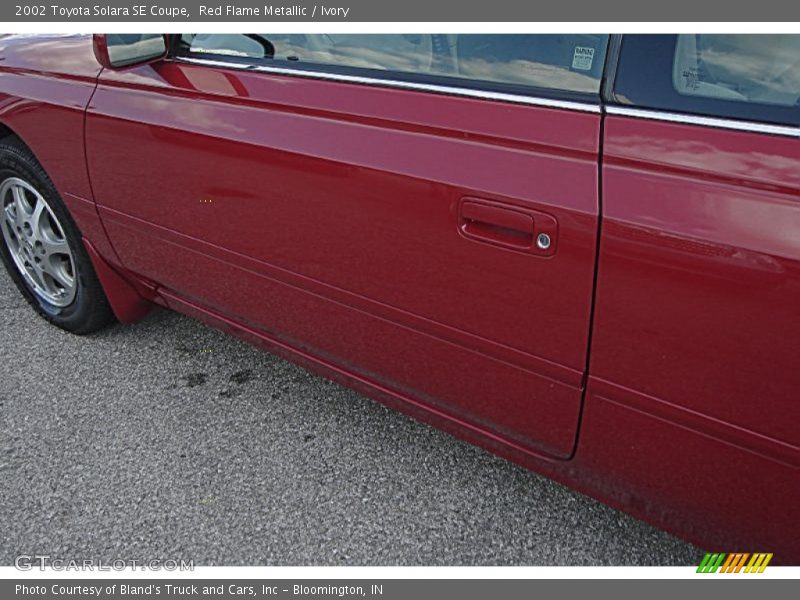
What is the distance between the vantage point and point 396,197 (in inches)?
63.7

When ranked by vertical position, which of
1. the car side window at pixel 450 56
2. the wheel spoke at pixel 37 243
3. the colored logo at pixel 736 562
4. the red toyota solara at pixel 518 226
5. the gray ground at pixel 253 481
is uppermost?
A: the car side window at pixel 450 56

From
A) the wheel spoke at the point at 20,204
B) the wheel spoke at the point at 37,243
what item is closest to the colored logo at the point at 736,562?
the wheel spoke at the point at 37,243

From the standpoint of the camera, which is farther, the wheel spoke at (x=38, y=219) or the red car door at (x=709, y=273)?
the wheel spoke at (x=38, y=219)

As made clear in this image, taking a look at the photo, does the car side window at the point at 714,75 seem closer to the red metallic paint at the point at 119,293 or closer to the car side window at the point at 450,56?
the car side window at the point at 450,56

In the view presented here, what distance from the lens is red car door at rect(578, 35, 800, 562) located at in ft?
4.08

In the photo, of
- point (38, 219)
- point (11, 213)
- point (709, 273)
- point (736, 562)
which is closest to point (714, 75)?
point (709, 273)

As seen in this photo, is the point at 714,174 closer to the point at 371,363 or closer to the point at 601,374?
the point at 601,374

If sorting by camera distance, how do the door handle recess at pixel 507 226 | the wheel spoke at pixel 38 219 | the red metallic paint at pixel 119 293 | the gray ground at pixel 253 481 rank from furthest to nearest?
the wheel spoke at pixel 38 219, the red metallic paint at pixel 119 293, the gray ground at pixel 253 481, the door handle recess at pixel 507 226

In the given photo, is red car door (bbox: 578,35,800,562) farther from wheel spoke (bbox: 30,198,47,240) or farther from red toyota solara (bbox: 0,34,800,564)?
wheel spoke (bbox: 30,198,47,240)

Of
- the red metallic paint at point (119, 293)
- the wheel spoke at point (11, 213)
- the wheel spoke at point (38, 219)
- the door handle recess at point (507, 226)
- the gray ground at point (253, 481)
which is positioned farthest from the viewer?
the wheel spoke at point (11, 213)

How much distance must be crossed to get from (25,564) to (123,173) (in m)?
1.18

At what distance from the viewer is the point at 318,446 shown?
2.28 m

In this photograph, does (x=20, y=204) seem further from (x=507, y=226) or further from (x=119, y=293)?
(x=507, y=226)

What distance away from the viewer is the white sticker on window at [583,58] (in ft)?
4.82
